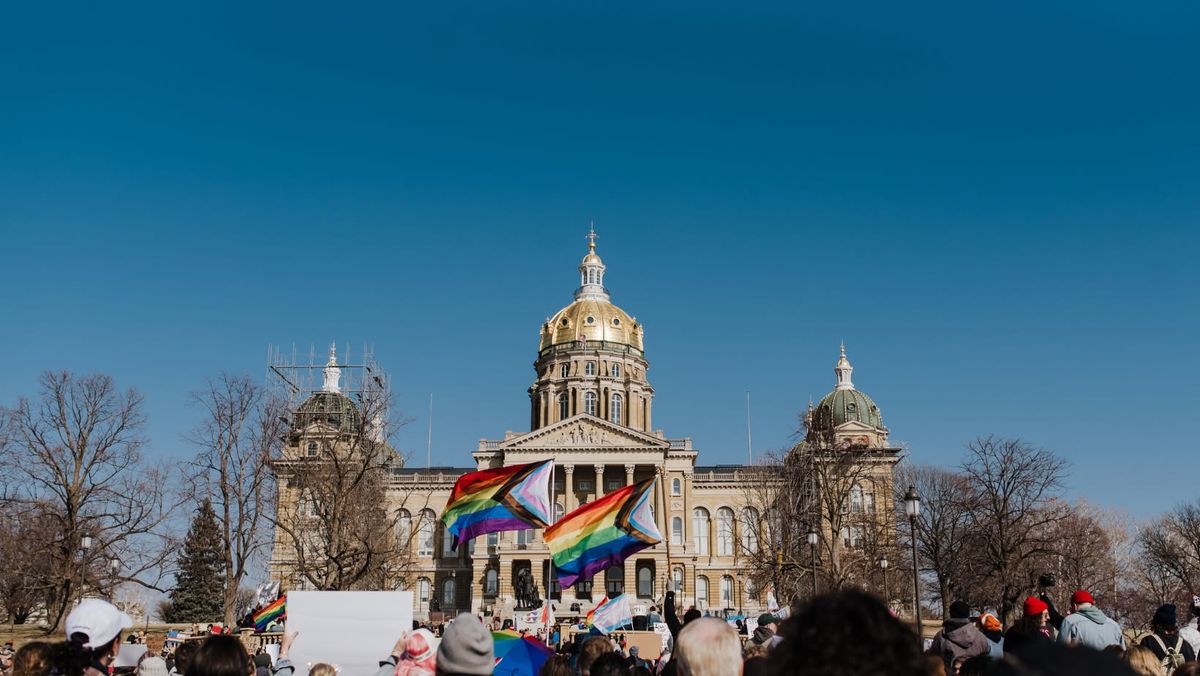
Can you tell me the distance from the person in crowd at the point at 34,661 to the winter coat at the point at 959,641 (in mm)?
7621

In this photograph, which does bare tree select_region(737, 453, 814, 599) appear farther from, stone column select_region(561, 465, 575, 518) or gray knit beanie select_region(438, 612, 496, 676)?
gray knit beanie select_region(438, 612, 496, 676)

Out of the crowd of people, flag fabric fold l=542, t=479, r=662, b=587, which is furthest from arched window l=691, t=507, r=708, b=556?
the crowd of people

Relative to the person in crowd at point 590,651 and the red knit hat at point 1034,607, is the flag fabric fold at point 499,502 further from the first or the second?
the person in crowd at point 590,651

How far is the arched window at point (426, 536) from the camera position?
9525 cm

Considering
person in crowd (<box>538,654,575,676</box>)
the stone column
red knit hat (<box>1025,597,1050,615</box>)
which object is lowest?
person in crowd (<box>538,654,575,676</box>)

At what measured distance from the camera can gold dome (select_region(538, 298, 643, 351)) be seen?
102 meters

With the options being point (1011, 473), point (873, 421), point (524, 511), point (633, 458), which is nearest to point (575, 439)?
point (633, 458)

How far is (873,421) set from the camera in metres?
99.6

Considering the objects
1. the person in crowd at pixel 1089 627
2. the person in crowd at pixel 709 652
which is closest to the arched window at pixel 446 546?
the person in crowd at pixel 1089 627

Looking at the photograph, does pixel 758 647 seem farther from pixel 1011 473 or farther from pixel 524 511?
pixel 1011 473

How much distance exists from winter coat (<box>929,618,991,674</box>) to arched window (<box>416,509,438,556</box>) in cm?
8805

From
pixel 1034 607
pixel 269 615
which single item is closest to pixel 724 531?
pixel 269 615

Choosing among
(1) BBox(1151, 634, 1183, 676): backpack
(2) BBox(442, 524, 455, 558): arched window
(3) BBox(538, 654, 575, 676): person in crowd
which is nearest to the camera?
(3) BBox(538, 654, 575, 676): person in crowd

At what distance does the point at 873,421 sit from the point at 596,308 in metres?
29.1
